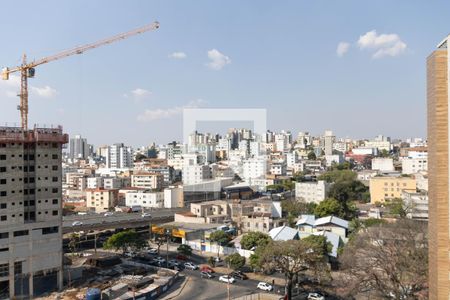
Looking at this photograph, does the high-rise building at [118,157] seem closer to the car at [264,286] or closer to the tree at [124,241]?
the tree at [124,241]

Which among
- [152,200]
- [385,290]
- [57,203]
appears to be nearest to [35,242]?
[57,203]

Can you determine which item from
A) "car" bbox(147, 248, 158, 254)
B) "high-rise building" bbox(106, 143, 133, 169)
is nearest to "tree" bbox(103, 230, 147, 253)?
"car" bbox(147, 248, 158, 254)

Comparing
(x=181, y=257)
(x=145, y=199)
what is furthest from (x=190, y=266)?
(x=145, y=199)

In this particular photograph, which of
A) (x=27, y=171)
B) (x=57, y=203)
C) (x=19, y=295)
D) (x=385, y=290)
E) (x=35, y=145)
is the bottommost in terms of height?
(x=19, y=295)

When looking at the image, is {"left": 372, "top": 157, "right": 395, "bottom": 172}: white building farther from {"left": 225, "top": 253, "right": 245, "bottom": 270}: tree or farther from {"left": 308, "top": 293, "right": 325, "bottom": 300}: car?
{"left": 308, "top": 293, "right": 325, "bottom": 300}: car

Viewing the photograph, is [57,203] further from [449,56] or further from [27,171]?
[449,56]

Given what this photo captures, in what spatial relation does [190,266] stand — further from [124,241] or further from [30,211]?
[30,211]
